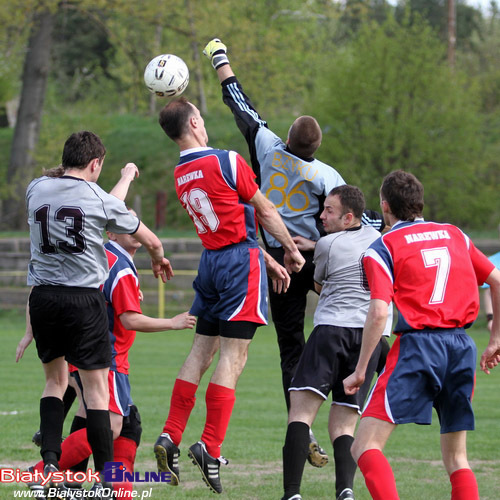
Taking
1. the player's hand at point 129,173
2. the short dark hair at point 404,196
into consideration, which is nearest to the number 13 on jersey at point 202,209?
the player's hand at point 129,173

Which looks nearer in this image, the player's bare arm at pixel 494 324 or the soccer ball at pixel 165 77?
the player's bare arm at pixel 494 324

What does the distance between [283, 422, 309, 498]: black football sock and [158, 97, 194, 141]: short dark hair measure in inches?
87.8

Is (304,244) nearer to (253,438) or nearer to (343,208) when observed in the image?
(343,208)

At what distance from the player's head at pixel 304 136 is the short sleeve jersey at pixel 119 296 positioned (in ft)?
5.62

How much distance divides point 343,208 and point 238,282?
0.92m

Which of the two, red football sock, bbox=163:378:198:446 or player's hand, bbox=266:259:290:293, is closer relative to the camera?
red football sock, bbox=163:378:198:446

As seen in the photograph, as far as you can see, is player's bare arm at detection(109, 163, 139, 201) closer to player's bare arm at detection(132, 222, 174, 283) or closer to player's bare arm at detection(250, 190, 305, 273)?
player's bare arm at detection(132, 222, 174, 283)

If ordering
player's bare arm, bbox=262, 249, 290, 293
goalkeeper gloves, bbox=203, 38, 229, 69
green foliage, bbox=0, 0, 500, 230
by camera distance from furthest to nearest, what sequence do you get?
1. green foliage, bbox=0, 0, 500, 230
2. goalkeeper gloves, bbox=203, 38, 229, 69
3. player's bare arm, bbox=262, 249, 290, 293

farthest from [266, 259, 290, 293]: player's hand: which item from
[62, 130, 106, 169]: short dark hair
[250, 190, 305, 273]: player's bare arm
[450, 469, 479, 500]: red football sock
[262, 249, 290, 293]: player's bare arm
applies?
[450, 469, 479, 500]: red football sock

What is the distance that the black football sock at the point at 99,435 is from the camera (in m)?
5.51

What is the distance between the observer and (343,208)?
6160mm

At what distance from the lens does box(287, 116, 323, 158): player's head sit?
6775mm

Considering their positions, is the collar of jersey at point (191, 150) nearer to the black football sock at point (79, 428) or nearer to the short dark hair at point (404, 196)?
the short dark hair at point (404, 196)

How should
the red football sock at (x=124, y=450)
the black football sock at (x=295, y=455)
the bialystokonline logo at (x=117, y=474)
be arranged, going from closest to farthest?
the bialystokonline logo at (x=117, y=474), the black football sock at (x=295, y=455), the red football sock at (x=124, y=450)
